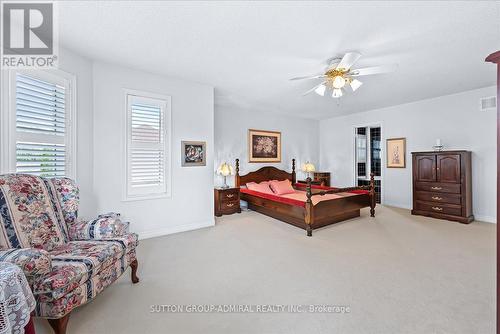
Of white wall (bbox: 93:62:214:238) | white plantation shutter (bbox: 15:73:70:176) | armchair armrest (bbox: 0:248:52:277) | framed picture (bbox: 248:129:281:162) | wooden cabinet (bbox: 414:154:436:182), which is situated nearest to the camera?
armchair armrest (bbox: 0:248:52:277)

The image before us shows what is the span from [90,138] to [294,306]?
3.23 m

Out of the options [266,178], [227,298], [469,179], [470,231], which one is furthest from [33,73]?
[469,179]

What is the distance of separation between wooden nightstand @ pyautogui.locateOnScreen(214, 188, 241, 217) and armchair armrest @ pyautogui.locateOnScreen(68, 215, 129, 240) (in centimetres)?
264

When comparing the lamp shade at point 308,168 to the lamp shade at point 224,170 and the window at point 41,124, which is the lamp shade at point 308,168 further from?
the window at point 41,124

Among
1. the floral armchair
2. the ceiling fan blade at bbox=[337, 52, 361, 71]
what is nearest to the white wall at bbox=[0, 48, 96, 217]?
the floral armchair

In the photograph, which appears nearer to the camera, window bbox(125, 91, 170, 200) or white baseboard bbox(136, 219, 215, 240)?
window bbox(125, 91, 170, 200)

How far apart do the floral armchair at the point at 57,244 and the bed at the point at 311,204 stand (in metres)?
2.60

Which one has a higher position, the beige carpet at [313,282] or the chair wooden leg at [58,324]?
the chair wooden leg at [58,324]

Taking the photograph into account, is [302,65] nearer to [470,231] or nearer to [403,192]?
[470,231]

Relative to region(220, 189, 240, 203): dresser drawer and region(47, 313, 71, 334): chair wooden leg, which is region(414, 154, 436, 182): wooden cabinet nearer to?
region(220, 189, 240, 203): dresser drawer

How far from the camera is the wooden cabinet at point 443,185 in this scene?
421 centimetres

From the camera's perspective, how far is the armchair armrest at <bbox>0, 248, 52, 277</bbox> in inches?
53.5

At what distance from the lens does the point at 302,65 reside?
3170 mm

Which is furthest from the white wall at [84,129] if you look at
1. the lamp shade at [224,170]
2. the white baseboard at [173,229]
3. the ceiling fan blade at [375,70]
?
the ceiling fan blade at [375,70]
